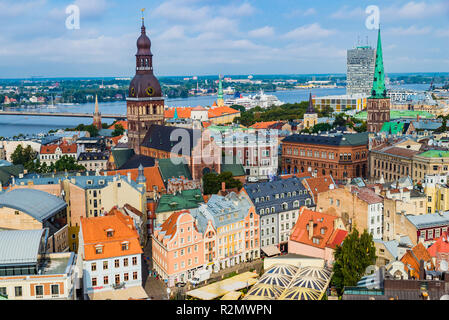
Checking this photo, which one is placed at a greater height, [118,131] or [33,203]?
[33,203]

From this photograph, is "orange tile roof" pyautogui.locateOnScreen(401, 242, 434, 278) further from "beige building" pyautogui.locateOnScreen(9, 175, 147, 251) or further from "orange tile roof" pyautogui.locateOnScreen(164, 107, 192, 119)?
"orange tile roof" pyautogui.locateOnScreen(164, 107, 192, 119)

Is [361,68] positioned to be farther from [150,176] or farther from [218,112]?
→ [150,176]

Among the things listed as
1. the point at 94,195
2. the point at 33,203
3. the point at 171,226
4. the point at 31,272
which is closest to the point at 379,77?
the point at 94,195

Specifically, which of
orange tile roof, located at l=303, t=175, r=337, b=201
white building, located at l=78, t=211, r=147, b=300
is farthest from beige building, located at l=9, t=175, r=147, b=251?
orange tile roof, located at l=303, t=175, r=337, b=201

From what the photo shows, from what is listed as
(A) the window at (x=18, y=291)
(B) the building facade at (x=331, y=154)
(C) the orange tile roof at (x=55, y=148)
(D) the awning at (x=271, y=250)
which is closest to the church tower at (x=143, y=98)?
(B) the building facade at (x=331, y=154)

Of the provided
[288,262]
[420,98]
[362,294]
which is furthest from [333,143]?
[420,98]
